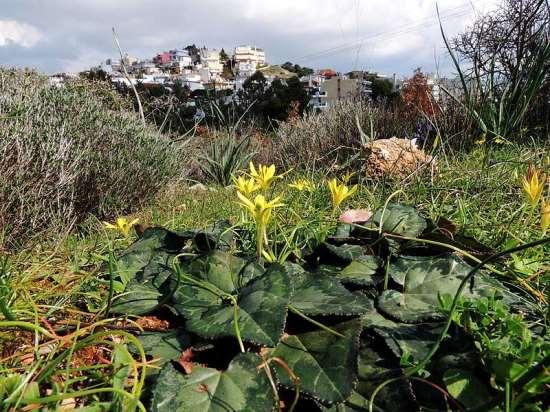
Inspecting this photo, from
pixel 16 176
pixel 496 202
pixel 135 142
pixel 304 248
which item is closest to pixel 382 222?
pixel 304 248

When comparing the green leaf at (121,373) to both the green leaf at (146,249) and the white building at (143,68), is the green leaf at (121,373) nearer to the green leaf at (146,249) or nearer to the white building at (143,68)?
the green leaf at (146,249)

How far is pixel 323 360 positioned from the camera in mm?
897

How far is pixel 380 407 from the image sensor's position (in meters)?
0.86

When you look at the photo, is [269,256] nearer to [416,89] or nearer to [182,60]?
[416,89]

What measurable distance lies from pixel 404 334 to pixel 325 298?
0.17m

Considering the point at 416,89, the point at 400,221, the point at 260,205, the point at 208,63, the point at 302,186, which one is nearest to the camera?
the point at 260,205

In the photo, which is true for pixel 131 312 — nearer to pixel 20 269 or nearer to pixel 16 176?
pixel 20 269

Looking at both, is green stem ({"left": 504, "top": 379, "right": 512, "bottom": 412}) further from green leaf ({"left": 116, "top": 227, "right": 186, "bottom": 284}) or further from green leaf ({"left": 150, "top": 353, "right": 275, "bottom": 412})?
green leaf ({"left": 116, "top": 227, "right": 186, "bottom": 284})

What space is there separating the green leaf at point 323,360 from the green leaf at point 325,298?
35 mm

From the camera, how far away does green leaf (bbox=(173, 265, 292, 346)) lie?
0.91 metres

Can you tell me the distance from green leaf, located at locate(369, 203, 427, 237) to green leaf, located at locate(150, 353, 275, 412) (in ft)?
2.07

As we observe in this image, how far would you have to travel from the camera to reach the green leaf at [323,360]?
837 millimetres

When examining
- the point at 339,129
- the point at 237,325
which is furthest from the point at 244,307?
the point at 339,129

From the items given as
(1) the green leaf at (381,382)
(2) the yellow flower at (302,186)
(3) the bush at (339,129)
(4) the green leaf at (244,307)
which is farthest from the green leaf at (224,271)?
(3) the bush at (339,129)
